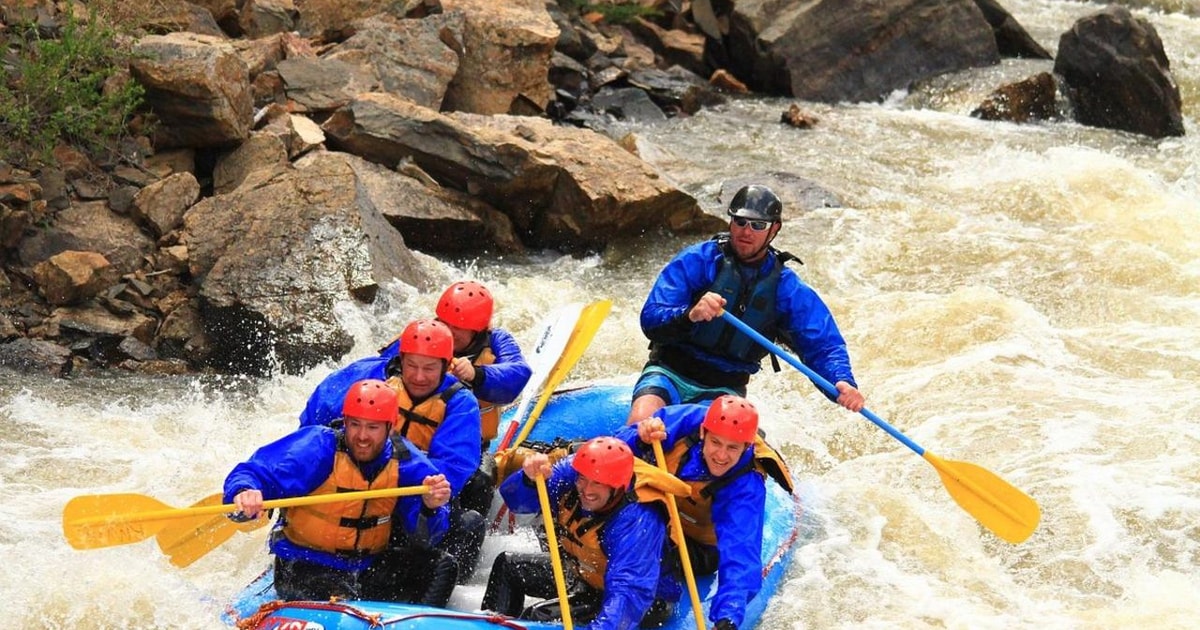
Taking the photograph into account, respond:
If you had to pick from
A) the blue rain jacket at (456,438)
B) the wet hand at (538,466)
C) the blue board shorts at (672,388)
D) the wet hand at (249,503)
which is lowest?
the blue board shorts at (672,388)

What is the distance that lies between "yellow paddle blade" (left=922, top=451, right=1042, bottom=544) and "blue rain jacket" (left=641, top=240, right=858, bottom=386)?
0.61 metres

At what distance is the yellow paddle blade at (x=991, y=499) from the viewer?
5.85 m

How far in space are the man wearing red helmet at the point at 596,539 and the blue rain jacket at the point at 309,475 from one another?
34cm

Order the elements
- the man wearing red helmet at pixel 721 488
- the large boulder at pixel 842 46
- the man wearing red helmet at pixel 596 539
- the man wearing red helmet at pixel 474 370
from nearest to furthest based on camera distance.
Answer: the man wearing red helmet at pixel 596 539, the man wearing red helmet at pixel 721 488, the man wearing red helmet at pixel 474 370, the large boulder at pixel 842 46

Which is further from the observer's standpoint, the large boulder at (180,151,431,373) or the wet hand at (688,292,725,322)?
the large boulder at (180,151,431,373)

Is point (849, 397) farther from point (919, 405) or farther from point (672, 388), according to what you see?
point (919, 405)

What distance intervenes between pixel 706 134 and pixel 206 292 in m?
5.97

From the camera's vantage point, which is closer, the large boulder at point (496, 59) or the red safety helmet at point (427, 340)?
the red safety helmet at point (427, 340)

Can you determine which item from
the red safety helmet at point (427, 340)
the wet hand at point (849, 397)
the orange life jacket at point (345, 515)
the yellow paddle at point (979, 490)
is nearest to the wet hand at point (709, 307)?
the yellow paddle at point (979, 490)

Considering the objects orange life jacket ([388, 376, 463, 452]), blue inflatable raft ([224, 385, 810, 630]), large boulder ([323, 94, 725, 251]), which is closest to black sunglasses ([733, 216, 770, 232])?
blue inflatable raft ([224, 385, 810, 630])

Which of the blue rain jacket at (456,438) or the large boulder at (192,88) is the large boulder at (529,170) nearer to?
the large boulder at (192,88)

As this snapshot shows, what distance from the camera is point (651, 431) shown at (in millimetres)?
5207

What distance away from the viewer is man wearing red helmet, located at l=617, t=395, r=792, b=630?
196 inches

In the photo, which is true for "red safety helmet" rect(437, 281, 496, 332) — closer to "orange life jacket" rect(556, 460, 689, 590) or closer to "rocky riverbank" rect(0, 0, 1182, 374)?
"orange life jacket" rect(556, 460, 689, 590)
